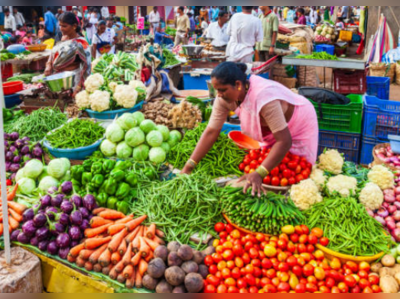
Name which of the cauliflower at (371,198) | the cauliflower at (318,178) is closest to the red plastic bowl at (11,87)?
the cauliflower at (318,178)

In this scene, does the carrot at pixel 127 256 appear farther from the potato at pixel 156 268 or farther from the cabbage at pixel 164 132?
the cabbage at pixel 164 132

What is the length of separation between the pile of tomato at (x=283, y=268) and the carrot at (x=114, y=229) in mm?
780

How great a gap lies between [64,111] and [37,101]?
1.70ft

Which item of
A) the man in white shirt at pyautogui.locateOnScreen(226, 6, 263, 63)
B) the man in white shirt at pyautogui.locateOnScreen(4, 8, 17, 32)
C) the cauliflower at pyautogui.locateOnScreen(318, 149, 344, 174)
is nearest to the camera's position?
the cauliflower at pyautogui.locateOnScreen(318, 149, 344, 174)

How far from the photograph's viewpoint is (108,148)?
3.99m

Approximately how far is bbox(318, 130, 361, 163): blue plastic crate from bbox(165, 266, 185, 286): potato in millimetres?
3411

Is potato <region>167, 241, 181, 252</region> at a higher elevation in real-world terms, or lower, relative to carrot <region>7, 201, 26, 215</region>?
lower

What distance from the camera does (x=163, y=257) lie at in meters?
2.57

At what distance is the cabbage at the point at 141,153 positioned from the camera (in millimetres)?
3906

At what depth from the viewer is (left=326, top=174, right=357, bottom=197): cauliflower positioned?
301 cm

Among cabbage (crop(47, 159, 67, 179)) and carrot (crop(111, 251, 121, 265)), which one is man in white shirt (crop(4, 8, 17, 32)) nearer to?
cabbage (crop(47, 159, 67, 179))

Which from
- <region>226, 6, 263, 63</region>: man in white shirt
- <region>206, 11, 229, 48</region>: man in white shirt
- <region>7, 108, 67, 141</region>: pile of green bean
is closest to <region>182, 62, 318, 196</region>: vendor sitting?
<region>7, 108, 67, 141</region>: pile of green bean

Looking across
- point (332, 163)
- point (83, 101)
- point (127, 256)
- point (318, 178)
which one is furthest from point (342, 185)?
point (83, 101)

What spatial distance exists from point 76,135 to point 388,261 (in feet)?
11.0
